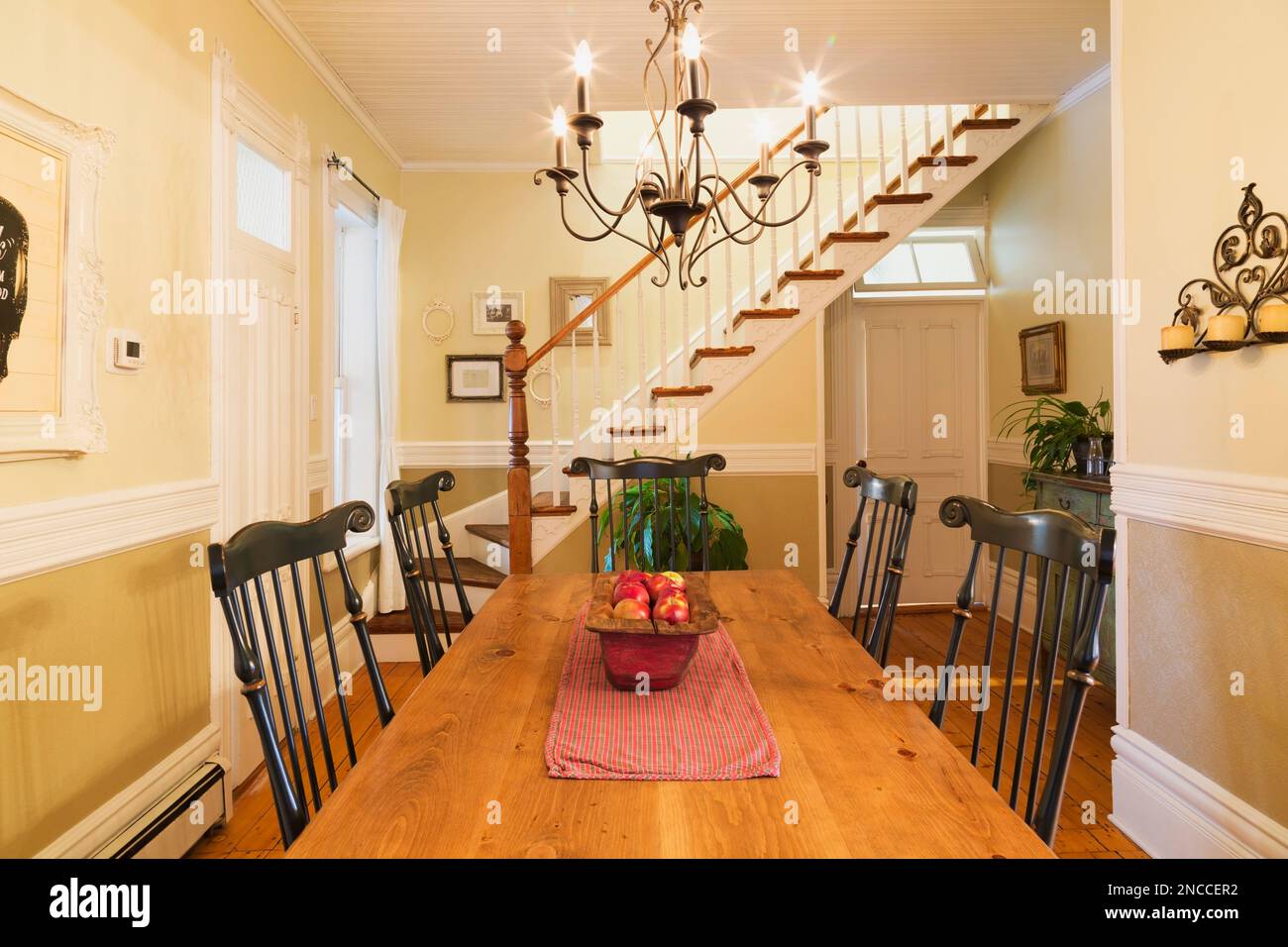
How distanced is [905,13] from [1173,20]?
130 cm

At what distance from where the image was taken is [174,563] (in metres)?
2.52

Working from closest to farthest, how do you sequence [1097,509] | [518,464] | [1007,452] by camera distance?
[1097,509] < [518,464] < [1007,452]

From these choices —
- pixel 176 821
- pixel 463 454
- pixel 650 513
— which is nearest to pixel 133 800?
pixel 176 821

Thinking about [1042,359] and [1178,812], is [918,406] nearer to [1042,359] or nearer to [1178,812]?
[1042,359]

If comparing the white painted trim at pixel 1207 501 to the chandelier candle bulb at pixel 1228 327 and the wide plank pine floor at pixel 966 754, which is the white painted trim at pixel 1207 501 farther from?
the wide plank pine floor at pixel 966 754

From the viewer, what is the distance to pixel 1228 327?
205cm

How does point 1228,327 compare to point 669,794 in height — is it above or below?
above

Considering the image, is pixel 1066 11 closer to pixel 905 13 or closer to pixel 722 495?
Result: pixel 905 13

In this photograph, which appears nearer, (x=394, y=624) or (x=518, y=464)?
(x=518, y=464)

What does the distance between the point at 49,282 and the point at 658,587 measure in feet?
5.47

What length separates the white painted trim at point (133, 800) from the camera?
6.52 feet

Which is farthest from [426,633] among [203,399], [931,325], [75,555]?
[931,325]

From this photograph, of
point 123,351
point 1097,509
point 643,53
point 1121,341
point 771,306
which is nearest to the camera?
point 123,351

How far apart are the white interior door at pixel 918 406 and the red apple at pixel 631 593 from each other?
4315mm
